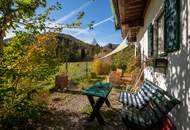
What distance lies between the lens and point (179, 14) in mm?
3699

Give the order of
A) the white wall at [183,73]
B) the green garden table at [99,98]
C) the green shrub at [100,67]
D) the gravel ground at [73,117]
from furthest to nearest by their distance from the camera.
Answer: the green shrub at [100,67] → the green garden table at [99,98] → the gravel ground at [73,117] → the white wall at [183,73]

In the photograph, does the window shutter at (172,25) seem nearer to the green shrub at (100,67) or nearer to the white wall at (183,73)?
the white wall at (183,73)

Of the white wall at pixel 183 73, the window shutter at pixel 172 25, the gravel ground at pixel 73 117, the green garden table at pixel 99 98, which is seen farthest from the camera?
the green garden table at pixel 99 98

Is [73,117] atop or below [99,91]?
below

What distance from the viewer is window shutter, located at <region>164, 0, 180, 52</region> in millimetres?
3730

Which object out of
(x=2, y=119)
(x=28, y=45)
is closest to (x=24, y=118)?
(x=2, y=119)

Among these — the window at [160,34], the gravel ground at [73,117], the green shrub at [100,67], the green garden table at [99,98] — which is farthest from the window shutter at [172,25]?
the green shrub at [100,67]

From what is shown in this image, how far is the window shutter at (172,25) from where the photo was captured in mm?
3730

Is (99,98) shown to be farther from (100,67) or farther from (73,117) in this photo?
(100,67)

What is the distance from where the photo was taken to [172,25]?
159 inches

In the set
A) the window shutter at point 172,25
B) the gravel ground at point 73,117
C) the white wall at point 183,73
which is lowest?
the gravel ground at point 73,117

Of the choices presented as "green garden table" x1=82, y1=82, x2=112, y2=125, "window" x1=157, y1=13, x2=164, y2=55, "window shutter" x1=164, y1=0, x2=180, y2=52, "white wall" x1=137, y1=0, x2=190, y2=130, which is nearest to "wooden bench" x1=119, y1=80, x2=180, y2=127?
"white wall" x1=137, y1=0, x2=190, y2=130

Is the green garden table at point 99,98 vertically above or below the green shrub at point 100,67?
below

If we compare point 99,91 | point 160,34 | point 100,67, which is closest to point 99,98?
point 99,91
